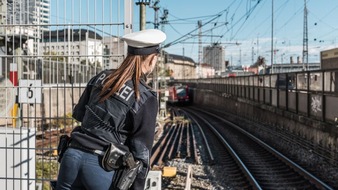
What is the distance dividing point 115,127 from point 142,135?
0.55 feet

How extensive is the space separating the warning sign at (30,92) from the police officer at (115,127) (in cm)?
195

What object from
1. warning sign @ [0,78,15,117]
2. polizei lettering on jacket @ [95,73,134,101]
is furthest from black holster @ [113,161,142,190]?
warning sign @ [0,78,15,117]

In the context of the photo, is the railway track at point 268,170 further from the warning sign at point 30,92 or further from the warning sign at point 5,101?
the warning sign at point 30,92

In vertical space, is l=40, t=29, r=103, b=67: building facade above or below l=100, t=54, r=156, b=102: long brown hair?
above

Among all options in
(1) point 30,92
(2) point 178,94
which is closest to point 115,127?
(1) point 30,92

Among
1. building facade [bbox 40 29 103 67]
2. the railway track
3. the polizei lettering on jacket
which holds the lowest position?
the railway track

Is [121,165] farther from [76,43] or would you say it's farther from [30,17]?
[30,17]

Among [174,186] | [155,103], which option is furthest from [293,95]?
[155,103]

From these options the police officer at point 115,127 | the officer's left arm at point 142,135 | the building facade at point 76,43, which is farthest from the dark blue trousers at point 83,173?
the building facade at point 76,43

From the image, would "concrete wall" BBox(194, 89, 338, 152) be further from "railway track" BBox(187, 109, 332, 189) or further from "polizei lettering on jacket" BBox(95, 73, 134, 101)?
"polizei lettering on jacket" BBox(95, 73, 134, 101)

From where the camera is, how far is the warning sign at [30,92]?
169 inches

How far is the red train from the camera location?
2234 inches

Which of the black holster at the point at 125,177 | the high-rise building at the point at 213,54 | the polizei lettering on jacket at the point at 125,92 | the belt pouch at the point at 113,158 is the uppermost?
the high-rise building at the point at 213,54

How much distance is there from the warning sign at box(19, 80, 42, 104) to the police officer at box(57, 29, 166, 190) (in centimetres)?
195
